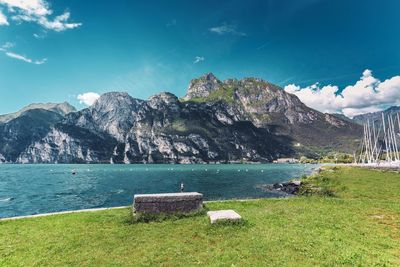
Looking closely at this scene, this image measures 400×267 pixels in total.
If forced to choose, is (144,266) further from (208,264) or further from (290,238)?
(290,238)

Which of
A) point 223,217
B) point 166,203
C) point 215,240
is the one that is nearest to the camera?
point 215,240

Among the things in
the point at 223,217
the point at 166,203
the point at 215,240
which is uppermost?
the point at 166,203

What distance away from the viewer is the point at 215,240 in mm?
18141

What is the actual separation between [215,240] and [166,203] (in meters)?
6.96

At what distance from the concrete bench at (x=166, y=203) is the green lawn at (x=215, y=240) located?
4.24 feet

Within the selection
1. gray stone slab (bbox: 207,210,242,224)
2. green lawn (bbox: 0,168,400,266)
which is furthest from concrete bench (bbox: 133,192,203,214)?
gray stone slab (bbox: 207,210,242,224)

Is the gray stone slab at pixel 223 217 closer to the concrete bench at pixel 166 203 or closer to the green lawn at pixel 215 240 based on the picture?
the green lawn at pixel 215 240

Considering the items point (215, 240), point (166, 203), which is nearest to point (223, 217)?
point (215, 240)

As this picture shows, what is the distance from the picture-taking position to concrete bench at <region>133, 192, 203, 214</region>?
23891mm

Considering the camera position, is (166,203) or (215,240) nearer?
(215,240)

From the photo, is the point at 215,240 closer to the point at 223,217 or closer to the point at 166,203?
the point at 223,217

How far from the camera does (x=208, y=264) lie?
14.6 meters

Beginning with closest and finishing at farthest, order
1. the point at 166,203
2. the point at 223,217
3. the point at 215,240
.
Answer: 1. the point at 215,240
2. the point at 223,217
3. the point at 166,203

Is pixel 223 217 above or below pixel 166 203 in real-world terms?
below
